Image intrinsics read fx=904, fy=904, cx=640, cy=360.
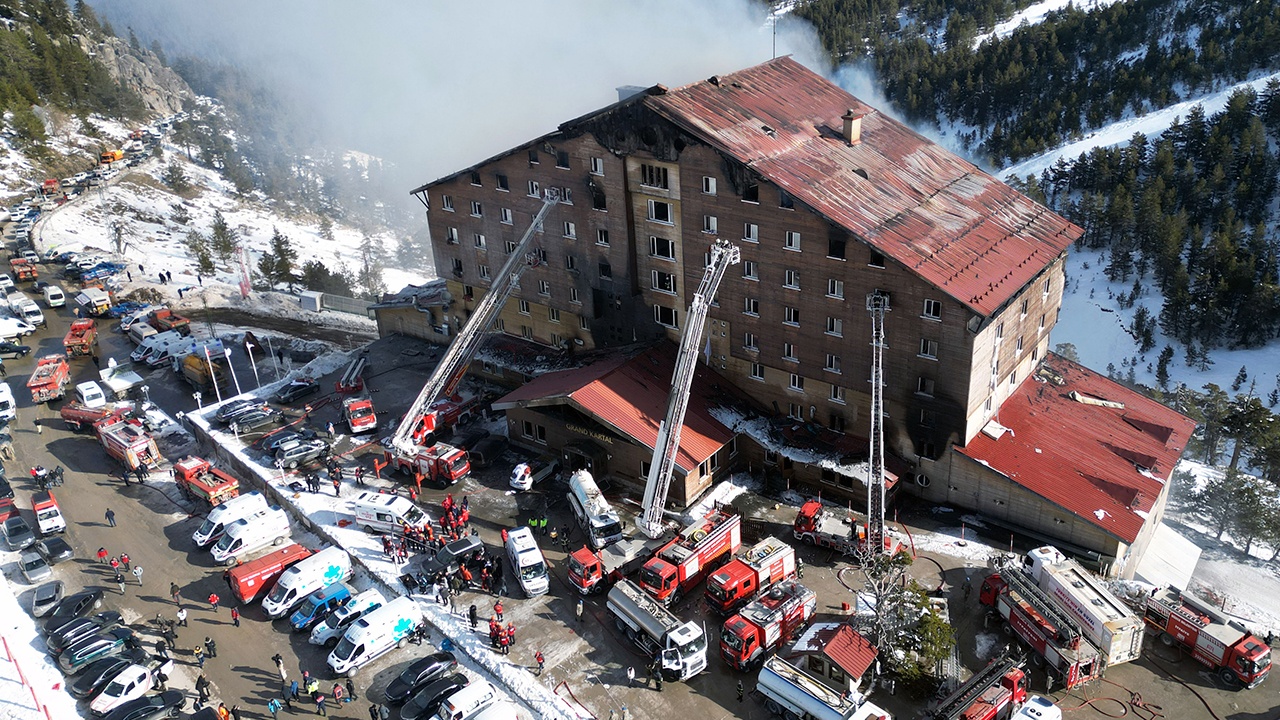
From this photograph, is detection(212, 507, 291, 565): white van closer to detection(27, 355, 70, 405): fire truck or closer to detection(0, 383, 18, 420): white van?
detection(0, 383, 18, 420): white van

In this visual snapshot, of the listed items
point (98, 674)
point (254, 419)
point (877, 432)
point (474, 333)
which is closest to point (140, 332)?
point (254, 419)

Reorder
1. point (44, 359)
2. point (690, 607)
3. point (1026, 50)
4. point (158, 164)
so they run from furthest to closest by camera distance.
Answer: point (1026, 50)
point (158, 164)
point (44, 359)
point (690, 607)

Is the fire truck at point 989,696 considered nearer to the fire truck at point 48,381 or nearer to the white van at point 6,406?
the white van at point 6,406

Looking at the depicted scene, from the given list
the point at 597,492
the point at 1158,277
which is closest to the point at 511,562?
the point at 597,492

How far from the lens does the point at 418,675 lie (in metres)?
35.5

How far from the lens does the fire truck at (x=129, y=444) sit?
166 ft

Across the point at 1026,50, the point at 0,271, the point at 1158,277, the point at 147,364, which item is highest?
the point at 1026,50

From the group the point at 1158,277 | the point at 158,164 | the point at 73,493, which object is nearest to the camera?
the point at 73,493

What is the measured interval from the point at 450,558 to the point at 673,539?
1031 centimetres

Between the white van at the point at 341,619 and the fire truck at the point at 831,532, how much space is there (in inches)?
775

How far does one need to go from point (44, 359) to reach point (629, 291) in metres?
42.3

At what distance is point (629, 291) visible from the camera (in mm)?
52719

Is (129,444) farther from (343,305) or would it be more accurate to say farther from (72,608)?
(343,305)

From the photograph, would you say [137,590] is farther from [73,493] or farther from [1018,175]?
[1018,175]
